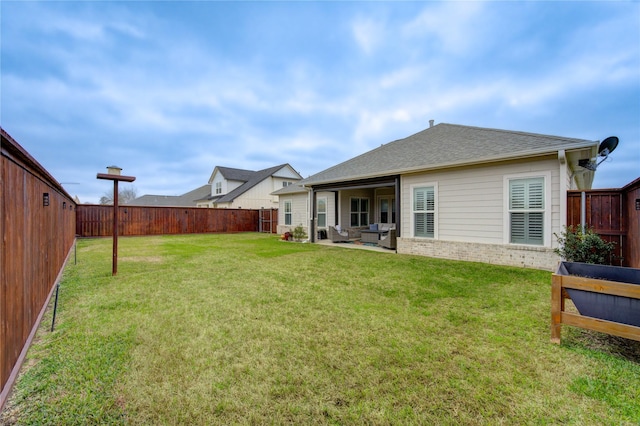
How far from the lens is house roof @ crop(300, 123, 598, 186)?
6469 millimetres

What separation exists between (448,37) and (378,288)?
963 centimetres

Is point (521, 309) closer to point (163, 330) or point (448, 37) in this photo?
point (163, 330)

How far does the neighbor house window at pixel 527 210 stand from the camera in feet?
21.0

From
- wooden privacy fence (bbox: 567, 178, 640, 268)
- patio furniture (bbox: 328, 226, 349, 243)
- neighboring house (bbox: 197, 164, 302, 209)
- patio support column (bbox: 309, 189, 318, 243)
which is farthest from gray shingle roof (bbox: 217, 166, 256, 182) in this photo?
wooden privacy fence (bbox: 567, 178, 640, 268)

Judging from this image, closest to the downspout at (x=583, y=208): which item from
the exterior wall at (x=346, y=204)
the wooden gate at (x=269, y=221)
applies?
the exterior wall at (x=346, y=204)

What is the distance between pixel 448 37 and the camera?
30.9 ft

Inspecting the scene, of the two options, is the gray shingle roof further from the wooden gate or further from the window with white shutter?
the window with white shutter

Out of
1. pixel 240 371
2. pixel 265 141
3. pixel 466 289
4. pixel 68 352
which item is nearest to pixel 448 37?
pixel 466 289

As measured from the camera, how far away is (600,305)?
2.74 meters

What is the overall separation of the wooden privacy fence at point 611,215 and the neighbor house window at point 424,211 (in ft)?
10.4

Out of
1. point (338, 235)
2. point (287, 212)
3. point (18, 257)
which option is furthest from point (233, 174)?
point (18, 257)

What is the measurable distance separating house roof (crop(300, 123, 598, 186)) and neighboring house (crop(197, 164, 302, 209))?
12471 millimetres

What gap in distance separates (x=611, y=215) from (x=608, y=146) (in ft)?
5.19

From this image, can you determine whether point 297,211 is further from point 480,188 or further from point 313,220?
point 480,188
